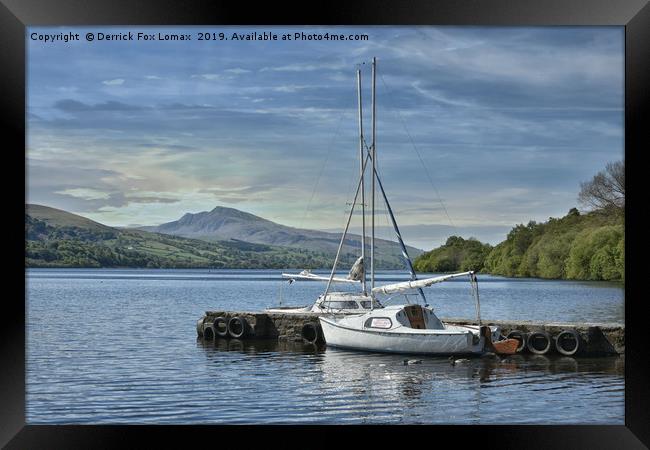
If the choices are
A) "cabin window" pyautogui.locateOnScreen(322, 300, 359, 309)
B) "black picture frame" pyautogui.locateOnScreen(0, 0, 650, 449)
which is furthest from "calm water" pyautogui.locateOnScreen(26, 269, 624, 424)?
"black picture frame" pyautogui.locateOnScreen(0, 0, 650, 449)

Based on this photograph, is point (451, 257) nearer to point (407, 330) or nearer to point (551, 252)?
point (551, 252)

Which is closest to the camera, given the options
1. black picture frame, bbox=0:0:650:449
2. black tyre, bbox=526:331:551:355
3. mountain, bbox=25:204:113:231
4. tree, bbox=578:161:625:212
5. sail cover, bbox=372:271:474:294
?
black picture frame, bbox=0:0:650:449

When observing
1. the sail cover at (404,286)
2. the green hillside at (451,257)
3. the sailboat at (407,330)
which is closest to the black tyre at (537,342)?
the sailboat at (407,330)

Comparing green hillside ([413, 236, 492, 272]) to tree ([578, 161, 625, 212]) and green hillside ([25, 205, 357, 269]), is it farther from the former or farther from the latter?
green hillside ([25, 205, 357, 269])

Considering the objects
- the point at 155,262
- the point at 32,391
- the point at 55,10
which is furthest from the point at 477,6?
the point at 155,262

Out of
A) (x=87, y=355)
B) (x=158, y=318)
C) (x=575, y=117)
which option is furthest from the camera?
(x=575, y=117)

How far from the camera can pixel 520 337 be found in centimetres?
2262

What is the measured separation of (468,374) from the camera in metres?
19.4

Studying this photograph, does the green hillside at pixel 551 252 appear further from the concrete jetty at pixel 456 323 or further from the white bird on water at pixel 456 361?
the white bird on water at pixel 456 361

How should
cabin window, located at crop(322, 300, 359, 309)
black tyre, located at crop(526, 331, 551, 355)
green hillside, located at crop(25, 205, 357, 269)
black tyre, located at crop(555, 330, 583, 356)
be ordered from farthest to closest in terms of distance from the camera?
1. green hillside, located at crop(25, 205, 357, 269)
2. cabin window, located at crop(322, 300, 359, 309)
3. black tyre, located at crop(526, 331, 551, 355)
4. black tyre, located at crop(555, 330, 583, 356)

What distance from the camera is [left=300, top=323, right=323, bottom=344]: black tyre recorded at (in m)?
25.2

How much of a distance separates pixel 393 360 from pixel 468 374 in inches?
106

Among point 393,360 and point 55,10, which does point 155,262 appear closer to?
point 393,360

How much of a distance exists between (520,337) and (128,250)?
71.0m
